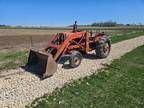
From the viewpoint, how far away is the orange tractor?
34.1 ft

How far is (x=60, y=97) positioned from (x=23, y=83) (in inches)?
67.7

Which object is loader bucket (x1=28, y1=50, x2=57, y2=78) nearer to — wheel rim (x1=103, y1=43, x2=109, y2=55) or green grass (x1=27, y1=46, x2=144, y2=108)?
green grass (x1=27, y1=46, x2=144, y2=108)

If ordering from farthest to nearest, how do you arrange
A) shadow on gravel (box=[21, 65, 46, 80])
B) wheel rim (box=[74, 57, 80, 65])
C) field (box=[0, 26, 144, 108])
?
wheel rim (box=[74, 57, 80, 65])
shadow on gravel (box=[21, 65, 46, 80])
field (box=[0, 26, 144, 108])

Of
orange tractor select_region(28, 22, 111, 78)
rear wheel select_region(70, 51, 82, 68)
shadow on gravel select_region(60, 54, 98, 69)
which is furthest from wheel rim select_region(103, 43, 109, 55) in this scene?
rear wheel select_region(70, 51, 82, 68)

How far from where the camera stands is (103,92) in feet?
29.2

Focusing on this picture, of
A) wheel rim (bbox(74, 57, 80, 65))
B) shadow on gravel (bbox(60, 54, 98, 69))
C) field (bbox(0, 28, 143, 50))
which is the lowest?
field (bbox(0, 28, 143, 50))

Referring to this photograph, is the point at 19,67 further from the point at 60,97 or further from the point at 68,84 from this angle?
the point at 60,97

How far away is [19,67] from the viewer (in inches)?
459

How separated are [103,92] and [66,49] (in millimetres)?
3251

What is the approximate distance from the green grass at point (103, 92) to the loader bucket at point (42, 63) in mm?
1066

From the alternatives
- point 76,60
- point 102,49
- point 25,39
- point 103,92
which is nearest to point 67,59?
point 76,60

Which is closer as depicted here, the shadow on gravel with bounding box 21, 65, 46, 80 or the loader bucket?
the loader bucket

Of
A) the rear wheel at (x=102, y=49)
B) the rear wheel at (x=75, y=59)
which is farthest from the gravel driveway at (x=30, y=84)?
the rear wheel at (x=102, y=49)

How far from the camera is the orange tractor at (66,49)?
10.4m
